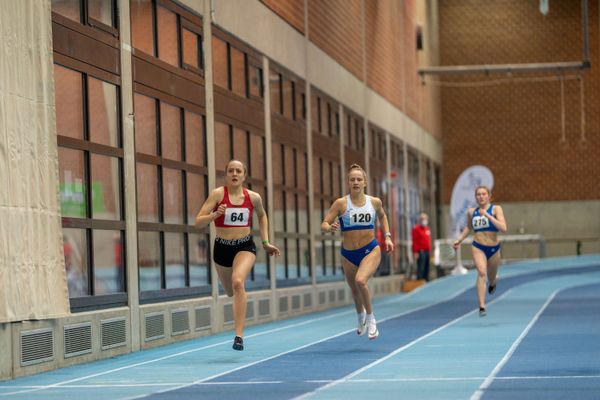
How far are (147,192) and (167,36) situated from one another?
90.8 inches

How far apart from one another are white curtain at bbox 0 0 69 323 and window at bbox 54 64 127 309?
857 millimetres

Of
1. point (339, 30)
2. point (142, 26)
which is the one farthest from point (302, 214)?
point (142, 26)

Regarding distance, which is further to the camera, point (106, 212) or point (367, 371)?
point (106, 212)

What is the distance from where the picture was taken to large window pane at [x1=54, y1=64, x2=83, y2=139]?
13672 mm

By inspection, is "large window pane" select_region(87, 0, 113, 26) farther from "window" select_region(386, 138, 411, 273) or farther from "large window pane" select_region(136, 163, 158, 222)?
"window" select_region(386, 138, 411, 273)

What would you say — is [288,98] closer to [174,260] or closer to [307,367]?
[174,260]

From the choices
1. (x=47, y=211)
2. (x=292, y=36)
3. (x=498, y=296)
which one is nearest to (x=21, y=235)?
(x=47, y=211)

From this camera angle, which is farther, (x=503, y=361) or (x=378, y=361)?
(x=378, y=361)

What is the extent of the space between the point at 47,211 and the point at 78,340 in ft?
5.81

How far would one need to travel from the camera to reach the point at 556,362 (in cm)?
1195

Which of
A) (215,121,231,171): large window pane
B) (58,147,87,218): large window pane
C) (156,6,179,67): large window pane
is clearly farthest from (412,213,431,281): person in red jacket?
(58,147,87,218): large window pane

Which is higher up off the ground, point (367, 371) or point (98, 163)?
point (98, 163)

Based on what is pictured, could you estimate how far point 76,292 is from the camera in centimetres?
1403

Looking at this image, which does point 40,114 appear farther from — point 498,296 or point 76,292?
point 498,296
